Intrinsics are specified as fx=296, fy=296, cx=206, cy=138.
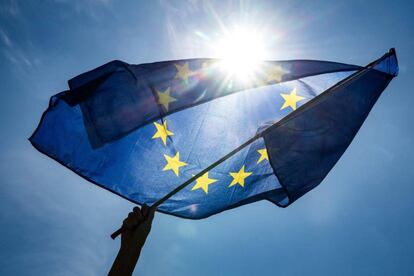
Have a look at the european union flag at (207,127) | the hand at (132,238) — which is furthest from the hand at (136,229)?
the european union flag at (207,127)

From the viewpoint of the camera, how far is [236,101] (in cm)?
644

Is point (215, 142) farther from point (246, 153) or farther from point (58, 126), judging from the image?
point (58, 126)

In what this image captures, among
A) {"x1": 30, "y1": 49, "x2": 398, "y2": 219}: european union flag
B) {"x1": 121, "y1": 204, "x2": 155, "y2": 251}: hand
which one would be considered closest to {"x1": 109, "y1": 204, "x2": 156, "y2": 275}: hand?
{"x1": 121, "y1": 204, "x2": 155, "y2": 251}: hand

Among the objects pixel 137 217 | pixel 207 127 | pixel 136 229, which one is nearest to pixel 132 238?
pixel 136 229

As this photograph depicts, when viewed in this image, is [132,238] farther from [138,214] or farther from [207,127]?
[207,127]

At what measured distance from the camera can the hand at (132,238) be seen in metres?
3.52

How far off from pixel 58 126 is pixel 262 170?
4092 mm

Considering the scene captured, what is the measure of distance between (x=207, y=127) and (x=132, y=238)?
3049 mm

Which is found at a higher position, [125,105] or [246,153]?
[246,153]

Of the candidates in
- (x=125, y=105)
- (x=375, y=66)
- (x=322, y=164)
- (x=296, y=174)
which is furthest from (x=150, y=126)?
(x=375, y=66)

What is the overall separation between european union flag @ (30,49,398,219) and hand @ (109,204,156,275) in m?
1.59

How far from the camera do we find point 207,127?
6262 mm

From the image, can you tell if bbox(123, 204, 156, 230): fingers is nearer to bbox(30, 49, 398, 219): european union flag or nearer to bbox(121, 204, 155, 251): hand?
bbox(121, 204, 155, 251): hand

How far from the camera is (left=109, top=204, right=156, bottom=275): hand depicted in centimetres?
352
